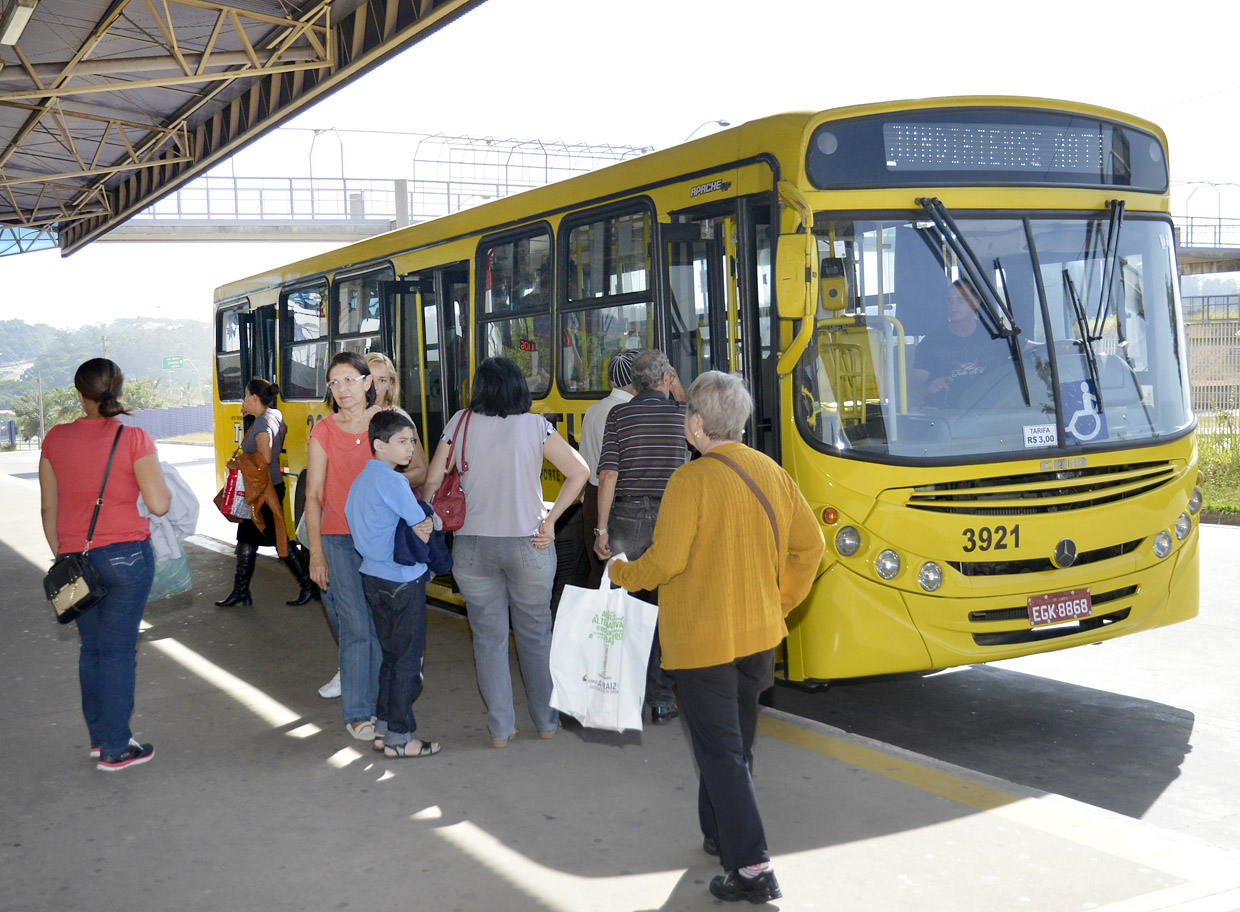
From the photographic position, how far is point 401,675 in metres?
5.62

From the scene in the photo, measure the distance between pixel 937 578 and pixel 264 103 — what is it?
12076 millimetres

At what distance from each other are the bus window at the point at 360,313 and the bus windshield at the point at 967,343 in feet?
16.4

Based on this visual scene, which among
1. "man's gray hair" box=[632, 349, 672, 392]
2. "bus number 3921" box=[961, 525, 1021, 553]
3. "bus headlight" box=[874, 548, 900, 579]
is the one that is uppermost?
"man's gray hair" box=[632, 349, 672, 392]

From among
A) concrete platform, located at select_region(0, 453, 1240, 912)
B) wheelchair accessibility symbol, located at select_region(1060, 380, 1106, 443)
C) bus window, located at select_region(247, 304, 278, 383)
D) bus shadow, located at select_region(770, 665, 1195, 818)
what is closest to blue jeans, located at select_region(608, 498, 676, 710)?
concrete platform, located at select_region(0, 453, 1240, 912)

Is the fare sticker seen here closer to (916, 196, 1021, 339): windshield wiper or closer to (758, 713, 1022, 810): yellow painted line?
(916, 196, 1021, 339): windshield wiper

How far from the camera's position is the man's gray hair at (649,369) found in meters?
6.00

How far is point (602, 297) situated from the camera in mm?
7090

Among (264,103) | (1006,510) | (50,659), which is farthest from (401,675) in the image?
(264,103)

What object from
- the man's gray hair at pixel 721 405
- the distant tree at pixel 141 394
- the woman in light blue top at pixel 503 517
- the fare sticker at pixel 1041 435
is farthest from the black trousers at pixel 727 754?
the distant tree at pixel 141 394

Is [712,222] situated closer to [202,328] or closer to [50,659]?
[50,659]

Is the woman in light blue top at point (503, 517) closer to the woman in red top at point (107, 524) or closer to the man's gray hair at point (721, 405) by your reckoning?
the woman in red top at point (107, 524)

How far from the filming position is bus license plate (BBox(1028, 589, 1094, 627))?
5848 millimetres

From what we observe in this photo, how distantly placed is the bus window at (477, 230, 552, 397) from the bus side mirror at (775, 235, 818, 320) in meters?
2.38

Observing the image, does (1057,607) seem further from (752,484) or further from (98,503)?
(98,503)
